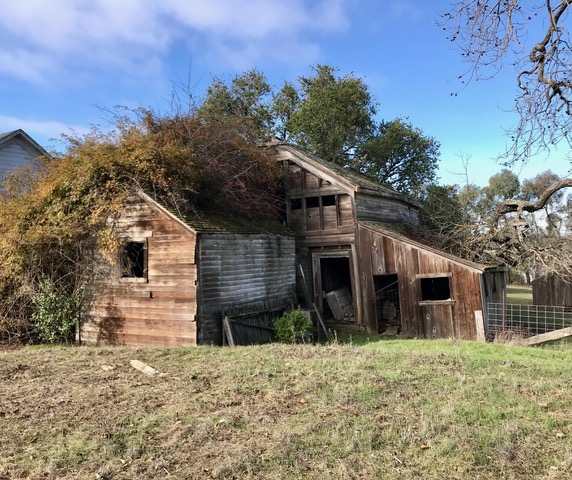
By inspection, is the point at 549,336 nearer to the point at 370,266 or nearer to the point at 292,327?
the point at 370,266

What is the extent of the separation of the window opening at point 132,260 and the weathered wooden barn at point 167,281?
3 cm

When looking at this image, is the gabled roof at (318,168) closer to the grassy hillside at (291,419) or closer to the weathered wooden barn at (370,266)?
the weathered wooden barn at (370,266)

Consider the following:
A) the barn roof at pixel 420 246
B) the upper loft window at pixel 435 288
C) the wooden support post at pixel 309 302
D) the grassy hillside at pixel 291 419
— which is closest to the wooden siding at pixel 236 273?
the wooden support post at pixel 309 302

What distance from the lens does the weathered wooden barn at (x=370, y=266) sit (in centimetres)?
1413

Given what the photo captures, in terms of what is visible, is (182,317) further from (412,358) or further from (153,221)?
(412,358)

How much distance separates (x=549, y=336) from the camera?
1204 centimetres

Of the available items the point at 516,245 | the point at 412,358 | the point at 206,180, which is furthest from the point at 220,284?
the point at 516,245

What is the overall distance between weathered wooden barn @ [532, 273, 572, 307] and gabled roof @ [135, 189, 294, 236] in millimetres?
11487

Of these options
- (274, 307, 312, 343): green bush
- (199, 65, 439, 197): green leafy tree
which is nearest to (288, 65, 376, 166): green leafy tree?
(199, 65, 439, 197): green leafy tree

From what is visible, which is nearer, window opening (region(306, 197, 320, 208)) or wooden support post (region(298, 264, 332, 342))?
wooden support post (region(298, 264, 332, 342))

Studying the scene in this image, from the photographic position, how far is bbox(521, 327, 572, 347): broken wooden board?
1157 cm

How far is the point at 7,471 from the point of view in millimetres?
4414

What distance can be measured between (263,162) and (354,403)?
39.1 feet

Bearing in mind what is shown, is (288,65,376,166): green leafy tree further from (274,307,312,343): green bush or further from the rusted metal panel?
(274,307,312,343): green bush
